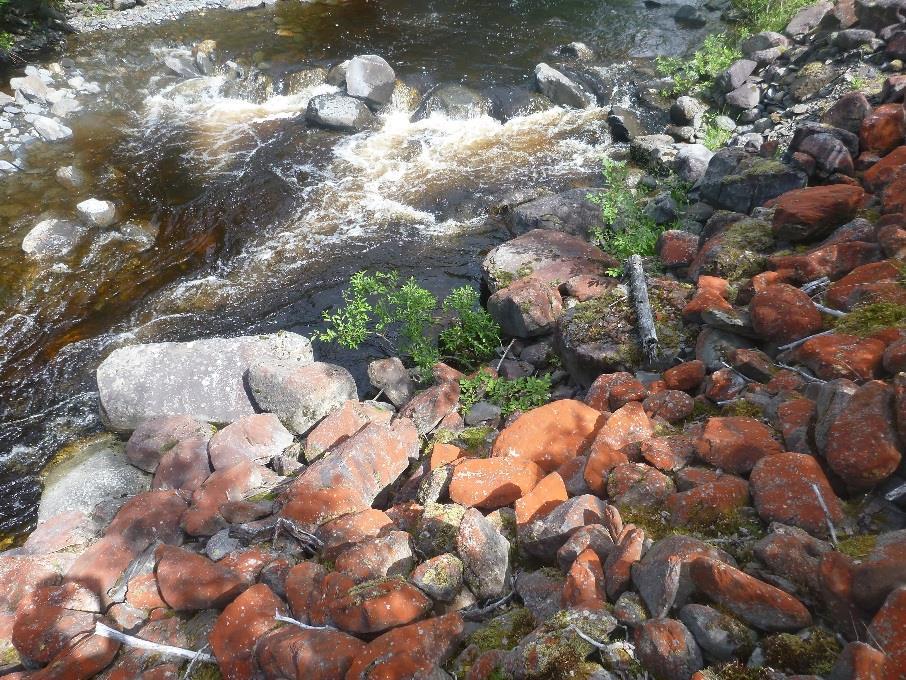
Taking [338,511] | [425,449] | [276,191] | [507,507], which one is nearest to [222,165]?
[276,191]

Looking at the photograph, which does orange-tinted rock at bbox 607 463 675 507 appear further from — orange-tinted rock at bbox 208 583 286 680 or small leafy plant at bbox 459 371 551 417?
small leafy plant at bbox 459 371 551 417

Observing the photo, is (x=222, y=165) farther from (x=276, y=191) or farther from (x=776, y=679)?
(x=776, y=679)

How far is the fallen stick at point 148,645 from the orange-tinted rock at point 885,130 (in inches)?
251

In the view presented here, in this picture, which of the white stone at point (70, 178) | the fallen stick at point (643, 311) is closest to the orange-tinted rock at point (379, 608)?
the fallen stick at point (643, 311)

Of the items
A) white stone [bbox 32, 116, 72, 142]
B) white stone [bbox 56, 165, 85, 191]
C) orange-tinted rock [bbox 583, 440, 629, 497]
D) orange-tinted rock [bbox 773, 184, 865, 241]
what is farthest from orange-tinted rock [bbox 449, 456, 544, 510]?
white stone [bbox 32, 116, 72, 142]

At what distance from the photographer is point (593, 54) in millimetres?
12836

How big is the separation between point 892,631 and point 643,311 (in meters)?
A: 3.26

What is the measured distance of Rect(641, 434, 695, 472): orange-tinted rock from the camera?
2.90 m

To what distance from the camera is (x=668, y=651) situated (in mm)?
1860

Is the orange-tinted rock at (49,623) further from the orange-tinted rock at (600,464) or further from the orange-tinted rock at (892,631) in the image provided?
the orange-tinted rock at (892,631)

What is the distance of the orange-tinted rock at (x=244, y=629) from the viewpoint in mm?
2564

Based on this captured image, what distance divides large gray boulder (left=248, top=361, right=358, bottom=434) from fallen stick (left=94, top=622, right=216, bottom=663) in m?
2.62

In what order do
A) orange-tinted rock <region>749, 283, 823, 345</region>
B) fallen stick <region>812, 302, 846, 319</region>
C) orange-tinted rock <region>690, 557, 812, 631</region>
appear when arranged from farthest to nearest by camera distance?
orange-tinted rock <region>749, 283, 823, 345</region>
fallen stick <region>812, 302, 846, 319</region>
orange-tinted rock <region>690, 557, 812, 631</region>

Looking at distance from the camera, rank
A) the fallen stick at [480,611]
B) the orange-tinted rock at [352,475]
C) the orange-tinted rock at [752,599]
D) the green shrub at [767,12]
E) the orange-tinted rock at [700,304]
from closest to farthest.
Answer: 1. the orange-tinted rock at [752,599]
2. the fallen stick at [480,611]
3. the orange-tinted rock at [352,475]
4. the orange-tinted rock at [700,304]
5. the green shrub at [767,12]
